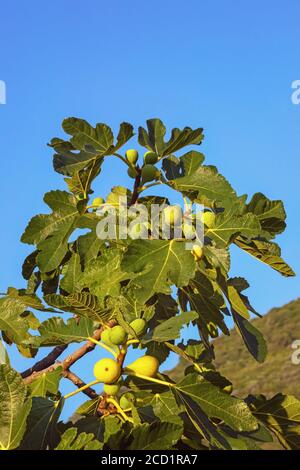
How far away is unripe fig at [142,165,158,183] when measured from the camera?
2.90m

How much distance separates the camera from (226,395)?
2287 millimetres

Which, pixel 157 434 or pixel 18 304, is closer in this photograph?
pixel 157 434

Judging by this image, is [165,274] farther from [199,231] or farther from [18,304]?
[18,304]

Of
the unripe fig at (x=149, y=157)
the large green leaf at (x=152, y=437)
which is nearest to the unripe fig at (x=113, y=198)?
the unripe fig at (x=149, y=157)

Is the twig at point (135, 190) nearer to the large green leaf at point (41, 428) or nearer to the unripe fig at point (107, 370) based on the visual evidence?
the unripe fig at point (107, 370)

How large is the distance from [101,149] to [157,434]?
1.35 meters

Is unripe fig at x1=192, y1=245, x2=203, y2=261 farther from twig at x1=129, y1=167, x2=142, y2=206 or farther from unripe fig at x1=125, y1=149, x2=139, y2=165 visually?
unripe fig at x1=125, y1=149, x2=139, y2=165

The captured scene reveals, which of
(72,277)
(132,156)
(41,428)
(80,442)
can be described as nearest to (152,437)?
(80,442)

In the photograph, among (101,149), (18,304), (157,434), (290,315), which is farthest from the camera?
(290,315)

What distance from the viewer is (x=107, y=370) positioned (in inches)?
88.9

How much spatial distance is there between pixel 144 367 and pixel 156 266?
0.36 m

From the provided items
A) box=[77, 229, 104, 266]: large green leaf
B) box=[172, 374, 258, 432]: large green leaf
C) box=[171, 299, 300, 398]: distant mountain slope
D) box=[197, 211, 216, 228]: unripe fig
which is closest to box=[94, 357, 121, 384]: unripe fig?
box=[172, 374, 258, 432]: large green leaf
